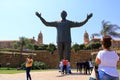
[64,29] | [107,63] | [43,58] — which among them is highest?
[64,29]

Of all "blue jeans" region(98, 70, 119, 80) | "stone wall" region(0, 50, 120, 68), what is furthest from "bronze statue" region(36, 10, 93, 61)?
"stone wall" region(0, 50, 120, 68)

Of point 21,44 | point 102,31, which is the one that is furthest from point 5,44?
point 102,31

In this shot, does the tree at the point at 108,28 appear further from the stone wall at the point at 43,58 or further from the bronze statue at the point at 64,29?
the bronze statue at the point at 64,29

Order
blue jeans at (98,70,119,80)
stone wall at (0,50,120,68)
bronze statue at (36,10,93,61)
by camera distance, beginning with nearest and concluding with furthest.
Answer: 1. blue jeans at (98,70,119,80)
2. bronze statue at (36,10,93,61)
3. stone wall at (0,50,120,68)

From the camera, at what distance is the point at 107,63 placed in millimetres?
6121

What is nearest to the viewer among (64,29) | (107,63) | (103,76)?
(103,76)

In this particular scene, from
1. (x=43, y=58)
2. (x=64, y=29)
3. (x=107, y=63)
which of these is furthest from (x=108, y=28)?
(x=107, y=63)

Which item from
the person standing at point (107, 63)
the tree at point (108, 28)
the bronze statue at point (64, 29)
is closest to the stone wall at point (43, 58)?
the tree at point (108, 28)

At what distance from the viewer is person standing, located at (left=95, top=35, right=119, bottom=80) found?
19.8 ft

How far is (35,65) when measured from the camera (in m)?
35.8

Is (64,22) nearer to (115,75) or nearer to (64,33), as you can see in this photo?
(64,33)

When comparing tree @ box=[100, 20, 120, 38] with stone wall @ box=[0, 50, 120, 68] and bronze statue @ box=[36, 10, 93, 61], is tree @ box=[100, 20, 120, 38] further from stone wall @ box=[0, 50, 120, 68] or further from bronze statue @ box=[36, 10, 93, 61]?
bronze statue @ box=[36, 10, 93, 61]

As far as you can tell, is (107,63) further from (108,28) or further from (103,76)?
(108,28)

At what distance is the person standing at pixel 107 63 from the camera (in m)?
6.02
